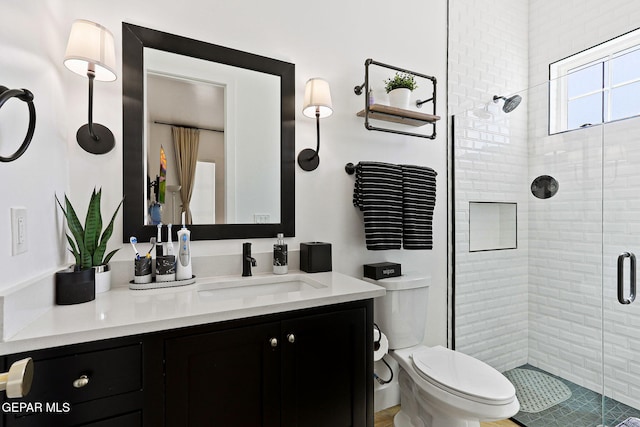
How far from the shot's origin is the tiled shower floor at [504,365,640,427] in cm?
178

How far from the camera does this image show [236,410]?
1051 mm

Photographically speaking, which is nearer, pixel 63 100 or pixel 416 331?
pixel 63 100

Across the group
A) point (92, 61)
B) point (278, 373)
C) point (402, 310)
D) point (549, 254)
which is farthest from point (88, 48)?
point (549, 254)

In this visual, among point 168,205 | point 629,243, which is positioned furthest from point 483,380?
point 168,205

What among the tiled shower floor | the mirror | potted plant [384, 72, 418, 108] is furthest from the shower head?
the tiled shower floor

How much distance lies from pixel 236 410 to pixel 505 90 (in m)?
2.79

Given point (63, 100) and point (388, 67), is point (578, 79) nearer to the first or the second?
point (388, 67)

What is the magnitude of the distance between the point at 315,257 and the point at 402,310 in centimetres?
58

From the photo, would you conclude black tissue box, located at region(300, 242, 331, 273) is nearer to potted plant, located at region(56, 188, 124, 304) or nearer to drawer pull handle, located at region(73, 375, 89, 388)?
potted plant, located at region(56, 188, 124, 304)

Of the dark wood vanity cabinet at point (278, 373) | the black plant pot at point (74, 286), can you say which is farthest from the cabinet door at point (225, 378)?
the black plant pot at point (74, 286)

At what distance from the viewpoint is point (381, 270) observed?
1784 millimetres

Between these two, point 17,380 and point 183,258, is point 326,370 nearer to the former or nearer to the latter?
point 183,258

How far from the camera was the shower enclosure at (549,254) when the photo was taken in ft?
5.82

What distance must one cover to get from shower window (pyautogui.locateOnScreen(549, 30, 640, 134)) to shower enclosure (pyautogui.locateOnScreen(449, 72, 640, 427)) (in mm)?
47
